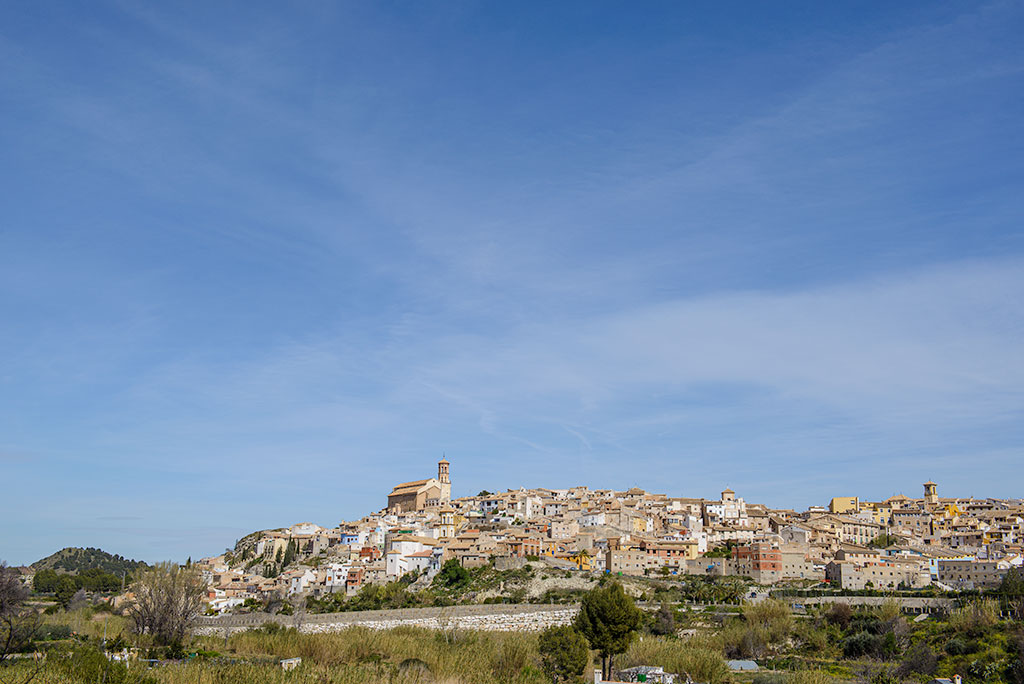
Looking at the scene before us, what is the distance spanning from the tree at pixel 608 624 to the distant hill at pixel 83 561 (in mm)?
102189

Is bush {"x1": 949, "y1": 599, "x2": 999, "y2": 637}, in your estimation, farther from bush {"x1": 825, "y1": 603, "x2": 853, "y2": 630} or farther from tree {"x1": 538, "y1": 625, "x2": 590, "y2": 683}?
tree {"x1": 538, "y1": 625, "x2": 590, "y2": 683}

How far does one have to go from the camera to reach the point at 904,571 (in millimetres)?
58531

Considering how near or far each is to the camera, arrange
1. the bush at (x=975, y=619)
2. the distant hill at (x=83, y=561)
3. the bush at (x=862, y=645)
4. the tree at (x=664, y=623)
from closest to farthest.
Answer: the bush at (x=975, y=619) < the bush at (x=862, y=645) < the tree at (x=664, y=623) < the distant hill at (x=83, y=561)

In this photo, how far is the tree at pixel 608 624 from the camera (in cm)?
2923

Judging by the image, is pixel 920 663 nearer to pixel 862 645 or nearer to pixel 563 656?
pixel 862 645

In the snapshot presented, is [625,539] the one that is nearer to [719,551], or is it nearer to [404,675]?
[719,551]

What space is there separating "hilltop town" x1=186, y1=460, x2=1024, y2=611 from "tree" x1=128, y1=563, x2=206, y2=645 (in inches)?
863

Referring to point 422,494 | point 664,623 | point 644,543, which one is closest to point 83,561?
point 422,494

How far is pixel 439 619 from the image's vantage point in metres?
41.3

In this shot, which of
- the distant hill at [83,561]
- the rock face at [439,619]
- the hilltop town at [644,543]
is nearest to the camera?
the rock face at [439,619]

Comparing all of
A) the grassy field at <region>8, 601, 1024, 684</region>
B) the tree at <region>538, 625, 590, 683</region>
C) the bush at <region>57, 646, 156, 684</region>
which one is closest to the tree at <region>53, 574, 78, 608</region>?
A: the grassy field at <region>8, 601, 1024, 684</region>

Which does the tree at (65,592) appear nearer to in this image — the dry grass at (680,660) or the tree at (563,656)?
the dry grass at (680,660)

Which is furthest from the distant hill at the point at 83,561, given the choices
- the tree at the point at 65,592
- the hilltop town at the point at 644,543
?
the tree at the point at 65,592

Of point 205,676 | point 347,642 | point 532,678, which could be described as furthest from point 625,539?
point 205,676
